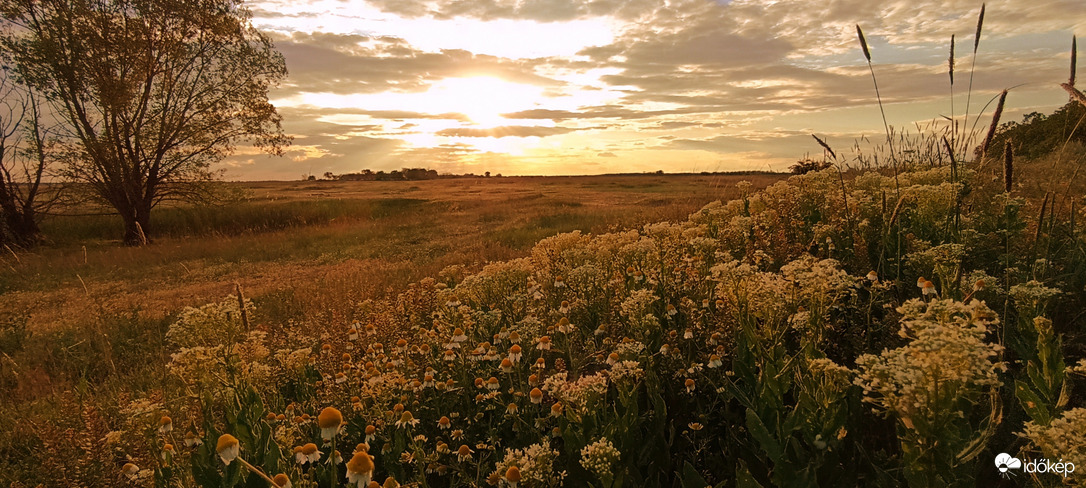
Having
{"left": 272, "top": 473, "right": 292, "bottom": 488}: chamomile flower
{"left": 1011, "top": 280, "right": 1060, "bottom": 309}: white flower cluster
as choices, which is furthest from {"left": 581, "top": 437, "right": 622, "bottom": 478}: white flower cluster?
{"left": 1011, "top": 280, "right": 1060, "bottom": 309}: white flower cluster

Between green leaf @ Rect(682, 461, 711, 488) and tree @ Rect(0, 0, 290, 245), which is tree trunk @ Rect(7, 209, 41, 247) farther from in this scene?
green leaf @ Rect(682, 461, 711, 488)

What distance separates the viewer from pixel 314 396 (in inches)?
155

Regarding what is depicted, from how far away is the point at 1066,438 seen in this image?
1.69 m

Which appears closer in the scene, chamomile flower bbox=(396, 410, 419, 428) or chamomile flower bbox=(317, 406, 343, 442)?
chamomile flower bbox=(317, 406, 343, 442)

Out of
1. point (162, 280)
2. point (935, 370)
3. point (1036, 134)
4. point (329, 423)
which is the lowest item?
point (162, 280)

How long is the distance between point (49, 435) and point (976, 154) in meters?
6.74

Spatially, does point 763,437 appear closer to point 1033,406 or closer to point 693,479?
point 693,479

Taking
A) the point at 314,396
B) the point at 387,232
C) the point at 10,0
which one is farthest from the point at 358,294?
the point at 10,0

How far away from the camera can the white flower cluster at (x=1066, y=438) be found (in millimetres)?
1594

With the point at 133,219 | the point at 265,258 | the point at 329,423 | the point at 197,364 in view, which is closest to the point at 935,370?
the point at 329,423

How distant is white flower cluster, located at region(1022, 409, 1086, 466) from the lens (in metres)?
1.59

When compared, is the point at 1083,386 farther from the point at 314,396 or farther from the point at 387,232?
the point at 387,232

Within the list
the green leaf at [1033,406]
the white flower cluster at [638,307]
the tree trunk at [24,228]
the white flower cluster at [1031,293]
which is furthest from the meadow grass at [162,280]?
the white flower cluster at [1031,293]

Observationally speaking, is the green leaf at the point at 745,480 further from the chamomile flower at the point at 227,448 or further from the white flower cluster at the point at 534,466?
the chamomile flower at the point at 227,448
